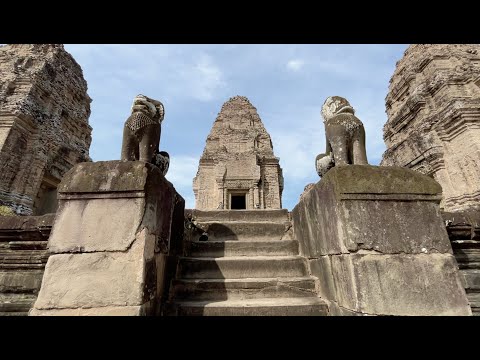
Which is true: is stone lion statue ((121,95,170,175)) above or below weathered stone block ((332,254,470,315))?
above

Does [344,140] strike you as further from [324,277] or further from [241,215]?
[241,215]

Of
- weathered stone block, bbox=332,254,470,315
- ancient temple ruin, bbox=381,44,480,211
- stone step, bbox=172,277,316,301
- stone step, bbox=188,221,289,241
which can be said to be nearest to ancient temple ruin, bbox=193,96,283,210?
ancient temple ruin, bbox=381,44,480,211

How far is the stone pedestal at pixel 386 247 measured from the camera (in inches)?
66.8

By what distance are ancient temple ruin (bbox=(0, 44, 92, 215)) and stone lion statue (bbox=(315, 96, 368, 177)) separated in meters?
11.8

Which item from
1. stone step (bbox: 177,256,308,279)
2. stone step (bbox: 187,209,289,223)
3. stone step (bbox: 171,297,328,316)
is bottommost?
stone step (bbox: 171,297,328,316)

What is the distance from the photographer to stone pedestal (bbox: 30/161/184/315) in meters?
1.74

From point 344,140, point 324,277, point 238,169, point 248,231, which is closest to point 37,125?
point 238,169

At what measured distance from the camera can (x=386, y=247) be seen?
71.1 inches

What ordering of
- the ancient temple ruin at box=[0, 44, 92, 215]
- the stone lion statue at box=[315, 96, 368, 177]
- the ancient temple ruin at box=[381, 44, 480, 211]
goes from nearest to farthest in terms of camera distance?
the stone lion statue at box=[315, 96, 368, 177] → the ancient temple ruin at box=[381, 44, 480, 211] → the ancient temple ruin at box=[0, 44, 92, 215]

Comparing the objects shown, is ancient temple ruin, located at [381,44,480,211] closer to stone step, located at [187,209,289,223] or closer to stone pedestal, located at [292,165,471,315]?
stone step, located at [187,209,289,223]

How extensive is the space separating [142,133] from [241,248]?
5.80 feet

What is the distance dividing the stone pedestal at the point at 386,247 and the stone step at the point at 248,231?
1270 millimetres
